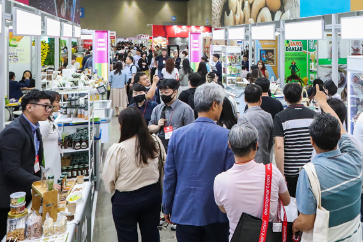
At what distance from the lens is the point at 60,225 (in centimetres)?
225

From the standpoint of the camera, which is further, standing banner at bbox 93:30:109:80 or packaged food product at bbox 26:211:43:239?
standing banner at bbox 93:30:109:80

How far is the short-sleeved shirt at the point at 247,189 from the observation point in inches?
69.7

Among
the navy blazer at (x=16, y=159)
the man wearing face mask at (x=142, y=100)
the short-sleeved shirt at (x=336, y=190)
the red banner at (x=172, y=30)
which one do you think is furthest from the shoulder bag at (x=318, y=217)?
the red banner at (x=172, y=30)

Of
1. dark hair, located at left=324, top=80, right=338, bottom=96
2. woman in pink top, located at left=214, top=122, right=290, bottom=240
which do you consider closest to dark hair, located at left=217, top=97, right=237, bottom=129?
woman in pink top, located at left=214, top=122, right=290, bottom=240

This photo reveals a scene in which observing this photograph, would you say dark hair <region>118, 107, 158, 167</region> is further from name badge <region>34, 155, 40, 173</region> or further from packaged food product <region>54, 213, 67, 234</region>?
name badge <region>34, 155, 40, 173</region>

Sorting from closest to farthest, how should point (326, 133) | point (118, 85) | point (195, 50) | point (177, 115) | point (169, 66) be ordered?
point (326, 133) → point (177, 115) → point (169, 66) → point (118, 85) → point (195, 50)

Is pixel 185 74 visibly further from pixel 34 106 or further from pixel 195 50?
pixel 34 106

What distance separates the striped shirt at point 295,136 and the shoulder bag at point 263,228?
1.48m

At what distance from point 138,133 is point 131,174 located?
0.30 m

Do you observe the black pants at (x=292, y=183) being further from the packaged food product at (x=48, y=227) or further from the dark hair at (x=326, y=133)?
the packaged food product at (x=48, y=227)

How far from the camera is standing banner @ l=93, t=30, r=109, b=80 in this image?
11.5 metres

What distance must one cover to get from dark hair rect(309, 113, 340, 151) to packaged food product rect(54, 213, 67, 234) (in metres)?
1.60

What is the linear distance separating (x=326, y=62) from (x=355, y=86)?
6.17 meters

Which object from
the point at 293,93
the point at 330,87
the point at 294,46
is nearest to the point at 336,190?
the point at 293,93
